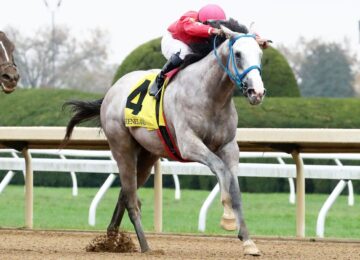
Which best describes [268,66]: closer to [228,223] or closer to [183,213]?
[183,213]

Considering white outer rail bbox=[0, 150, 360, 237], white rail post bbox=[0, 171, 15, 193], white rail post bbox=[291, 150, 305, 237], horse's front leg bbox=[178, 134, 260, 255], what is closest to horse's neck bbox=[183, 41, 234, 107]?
horse's front leg bbox=[178, 134, 260, 255]

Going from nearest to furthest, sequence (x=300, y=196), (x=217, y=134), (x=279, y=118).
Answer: (x=217, y=134) < (x=300, y=196) < (x=279, y=118)

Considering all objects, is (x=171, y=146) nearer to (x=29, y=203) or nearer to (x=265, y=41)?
(x=265, y=41)

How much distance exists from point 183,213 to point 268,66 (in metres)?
5.17

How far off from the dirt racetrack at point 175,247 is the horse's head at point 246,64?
1005 millimetres

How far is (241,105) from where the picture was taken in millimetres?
15867

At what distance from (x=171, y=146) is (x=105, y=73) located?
50875 mm

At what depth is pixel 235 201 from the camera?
5906mm

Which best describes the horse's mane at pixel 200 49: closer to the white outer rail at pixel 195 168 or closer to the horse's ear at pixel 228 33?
the horse's ear at pixel 228 33

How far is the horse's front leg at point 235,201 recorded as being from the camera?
5793 mm

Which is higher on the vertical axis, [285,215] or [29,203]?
[29,203]

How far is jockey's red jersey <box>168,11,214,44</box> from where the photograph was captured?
21.1ft

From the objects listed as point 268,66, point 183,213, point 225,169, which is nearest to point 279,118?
point 268,66

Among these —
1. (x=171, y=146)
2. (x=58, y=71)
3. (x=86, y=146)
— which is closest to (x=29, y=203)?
(x=86, y=146)
